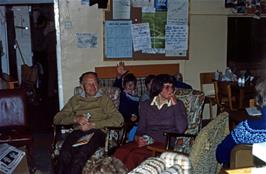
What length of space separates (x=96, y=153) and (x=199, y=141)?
123 cm

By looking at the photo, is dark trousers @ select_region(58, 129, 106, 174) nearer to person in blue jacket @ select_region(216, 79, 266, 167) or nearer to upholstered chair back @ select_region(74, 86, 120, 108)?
upholstered chair back @ select_region(74, 86, 120, 108)

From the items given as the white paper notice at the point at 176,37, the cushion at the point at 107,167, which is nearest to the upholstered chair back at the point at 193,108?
the white paper notice at the point at 176,37

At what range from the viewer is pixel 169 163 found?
251cm

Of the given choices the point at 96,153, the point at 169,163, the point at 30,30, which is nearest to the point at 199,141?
the point at 169,163

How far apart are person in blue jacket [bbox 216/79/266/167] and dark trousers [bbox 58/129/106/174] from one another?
1191mm

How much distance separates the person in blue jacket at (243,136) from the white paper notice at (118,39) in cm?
270

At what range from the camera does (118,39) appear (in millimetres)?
5816

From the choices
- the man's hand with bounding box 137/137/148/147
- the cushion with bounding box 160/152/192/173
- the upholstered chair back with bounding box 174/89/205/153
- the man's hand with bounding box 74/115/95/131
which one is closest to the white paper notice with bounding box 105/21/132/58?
the upholstered chair back with bounding box 174/89/205/153

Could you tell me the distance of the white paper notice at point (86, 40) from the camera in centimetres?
571

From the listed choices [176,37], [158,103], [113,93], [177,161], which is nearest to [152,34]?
[176,37]

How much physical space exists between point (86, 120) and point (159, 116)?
0.64 metres

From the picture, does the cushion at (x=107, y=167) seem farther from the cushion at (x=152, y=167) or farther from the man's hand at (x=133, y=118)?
the man's hand at (x=133, y=118)

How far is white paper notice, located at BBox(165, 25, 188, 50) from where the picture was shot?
596cm

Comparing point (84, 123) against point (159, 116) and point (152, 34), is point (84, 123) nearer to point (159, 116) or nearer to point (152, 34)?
point (159, 116)
